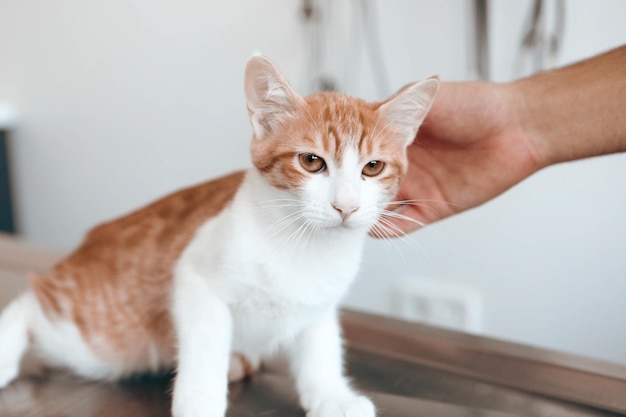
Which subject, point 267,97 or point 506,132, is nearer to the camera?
point 267,97

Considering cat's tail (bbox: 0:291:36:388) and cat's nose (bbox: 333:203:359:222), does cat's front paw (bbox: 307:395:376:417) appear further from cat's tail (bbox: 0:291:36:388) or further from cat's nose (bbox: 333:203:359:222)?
cat's tail (bbox: 0:291:36:388)

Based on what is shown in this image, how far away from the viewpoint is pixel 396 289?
155cm

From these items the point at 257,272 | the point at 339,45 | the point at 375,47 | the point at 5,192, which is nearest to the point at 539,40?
the point at 375,47

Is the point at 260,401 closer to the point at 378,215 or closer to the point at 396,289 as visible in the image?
the point at 378,215

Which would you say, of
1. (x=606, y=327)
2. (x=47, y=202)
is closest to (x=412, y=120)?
(x=606, y=327)

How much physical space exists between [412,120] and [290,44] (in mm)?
837

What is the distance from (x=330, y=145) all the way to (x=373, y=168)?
0.07m

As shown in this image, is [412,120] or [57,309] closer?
[412,120]

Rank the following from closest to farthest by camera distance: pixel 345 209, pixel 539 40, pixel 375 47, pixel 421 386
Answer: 1. pixel 345 209
2. pixel 421 386
3. pixel 539 40
4. pixel 375 47

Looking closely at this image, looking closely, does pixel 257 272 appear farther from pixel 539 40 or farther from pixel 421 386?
pixel 539 40

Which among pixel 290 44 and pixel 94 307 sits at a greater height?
pixel 290 44

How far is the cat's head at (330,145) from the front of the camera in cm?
70

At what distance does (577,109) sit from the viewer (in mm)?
940

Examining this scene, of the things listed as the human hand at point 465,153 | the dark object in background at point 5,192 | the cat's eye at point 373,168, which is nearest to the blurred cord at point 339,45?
the human hand at point 465,153
